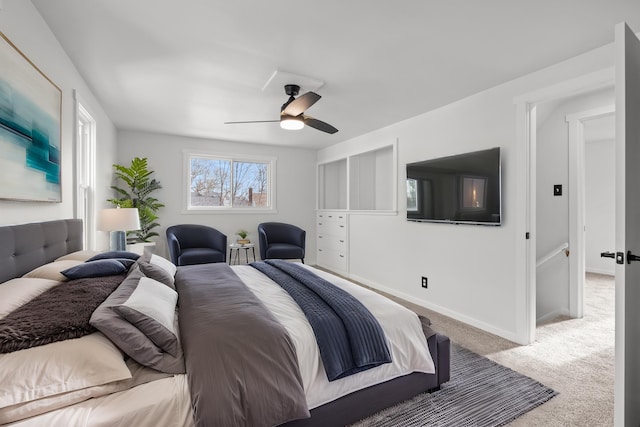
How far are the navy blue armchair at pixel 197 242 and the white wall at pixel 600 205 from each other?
655 cm

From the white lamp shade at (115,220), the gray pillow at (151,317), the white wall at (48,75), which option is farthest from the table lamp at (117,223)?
the gray pillow at (151,317)

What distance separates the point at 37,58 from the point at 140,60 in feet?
2.29

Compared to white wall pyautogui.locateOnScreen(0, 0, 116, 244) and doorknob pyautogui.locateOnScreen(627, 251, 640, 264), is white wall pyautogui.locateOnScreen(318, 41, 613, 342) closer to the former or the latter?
doorknob pyautogui.locateOnScreen(627, 251, 640, 264)

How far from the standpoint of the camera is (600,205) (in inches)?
218

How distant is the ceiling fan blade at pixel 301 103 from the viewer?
2.52 m

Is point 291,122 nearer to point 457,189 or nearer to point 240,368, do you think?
point 457,189

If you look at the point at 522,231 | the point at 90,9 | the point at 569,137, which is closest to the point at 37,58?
the point at 90,9

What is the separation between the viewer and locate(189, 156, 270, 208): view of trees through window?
535cm

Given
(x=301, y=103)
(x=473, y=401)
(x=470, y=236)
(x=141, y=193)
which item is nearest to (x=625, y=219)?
(x=473, y=401)

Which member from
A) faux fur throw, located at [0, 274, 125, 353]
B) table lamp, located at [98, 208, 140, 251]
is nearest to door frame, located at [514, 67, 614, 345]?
faux fur throw, located at [0, 274, 125, 353]

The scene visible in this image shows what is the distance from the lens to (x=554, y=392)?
200cm

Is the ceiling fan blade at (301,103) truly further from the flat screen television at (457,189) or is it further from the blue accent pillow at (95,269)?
the blue accent pillow at (95,269)

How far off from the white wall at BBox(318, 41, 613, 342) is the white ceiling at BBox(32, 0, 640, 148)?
16 cm

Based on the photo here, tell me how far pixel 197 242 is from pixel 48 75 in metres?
3.09
